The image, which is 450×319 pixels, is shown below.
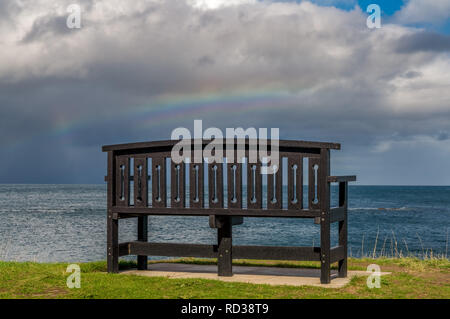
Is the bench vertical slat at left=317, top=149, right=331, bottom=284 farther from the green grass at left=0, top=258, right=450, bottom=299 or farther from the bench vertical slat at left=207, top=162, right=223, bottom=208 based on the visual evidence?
the bench vertical slat at left=207, top=162, right=223, bottom=208

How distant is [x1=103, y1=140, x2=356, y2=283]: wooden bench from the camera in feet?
36.0

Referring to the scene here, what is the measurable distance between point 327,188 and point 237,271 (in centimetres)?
306

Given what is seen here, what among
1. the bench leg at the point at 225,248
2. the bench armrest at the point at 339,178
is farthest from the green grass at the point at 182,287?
the bench armrest at the point at 339,178

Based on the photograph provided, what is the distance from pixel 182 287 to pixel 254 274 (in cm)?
235

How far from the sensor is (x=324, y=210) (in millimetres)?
10820

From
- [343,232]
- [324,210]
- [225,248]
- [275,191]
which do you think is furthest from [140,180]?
[343,232]

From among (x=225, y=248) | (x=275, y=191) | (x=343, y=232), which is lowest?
(x=225, y=248)

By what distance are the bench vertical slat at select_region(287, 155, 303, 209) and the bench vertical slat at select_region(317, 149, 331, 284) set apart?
1.22ft

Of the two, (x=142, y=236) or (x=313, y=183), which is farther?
(x=142, y=236)

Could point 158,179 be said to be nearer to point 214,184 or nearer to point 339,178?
point 214,184

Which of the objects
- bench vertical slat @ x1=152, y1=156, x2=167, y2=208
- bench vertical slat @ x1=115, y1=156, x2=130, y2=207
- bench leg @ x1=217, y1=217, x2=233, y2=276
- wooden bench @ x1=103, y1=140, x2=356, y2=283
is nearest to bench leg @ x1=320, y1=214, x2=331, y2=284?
wooden bench @ x1=103, y1=140, x2=356, y2=283

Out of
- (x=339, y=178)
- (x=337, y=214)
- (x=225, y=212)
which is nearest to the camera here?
(x=339, y=178)

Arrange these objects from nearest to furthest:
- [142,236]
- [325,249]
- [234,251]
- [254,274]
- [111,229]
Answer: [325,249] → [234,251] → [254,274] → [111,229] → [142,236]
